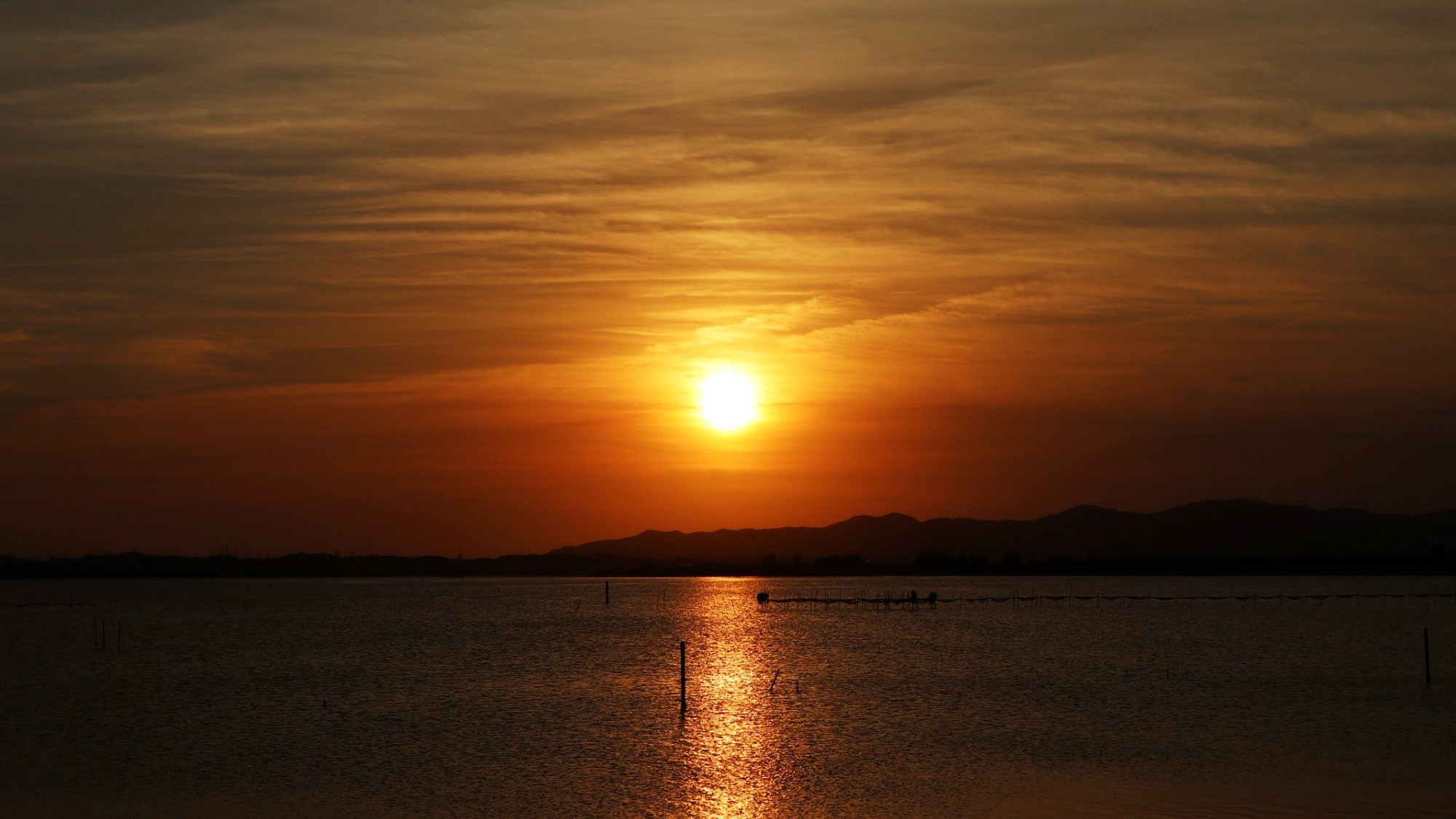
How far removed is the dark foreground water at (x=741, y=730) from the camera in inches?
1644

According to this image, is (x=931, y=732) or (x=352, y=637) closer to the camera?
(x=931, y=732)

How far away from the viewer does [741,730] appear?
57688mm

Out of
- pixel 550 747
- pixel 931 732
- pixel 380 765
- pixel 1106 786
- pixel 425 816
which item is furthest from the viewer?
pixel 931 732

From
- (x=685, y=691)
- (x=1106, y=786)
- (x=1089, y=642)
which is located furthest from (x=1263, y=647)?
(x=1106, y=786)

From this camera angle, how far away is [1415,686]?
72.2m

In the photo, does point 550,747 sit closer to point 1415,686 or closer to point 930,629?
point 1415,686

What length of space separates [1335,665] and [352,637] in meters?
91.7

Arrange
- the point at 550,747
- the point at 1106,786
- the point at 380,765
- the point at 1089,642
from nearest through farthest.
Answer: the point at 1106,786
the point at 380,765
the point at 550,747
the point at 1089,642

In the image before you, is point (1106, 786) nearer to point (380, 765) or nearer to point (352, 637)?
point (380, 765)

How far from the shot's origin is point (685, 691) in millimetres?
74625

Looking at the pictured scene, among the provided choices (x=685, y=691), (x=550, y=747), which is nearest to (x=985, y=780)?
(x=550, y=747)

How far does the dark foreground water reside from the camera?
137 feet

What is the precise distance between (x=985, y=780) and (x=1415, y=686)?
40050 millimetres

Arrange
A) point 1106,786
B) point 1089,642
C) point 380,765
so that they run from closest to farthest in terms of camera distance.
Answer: point 1106,786 → point 380,765 → point 1089,642
